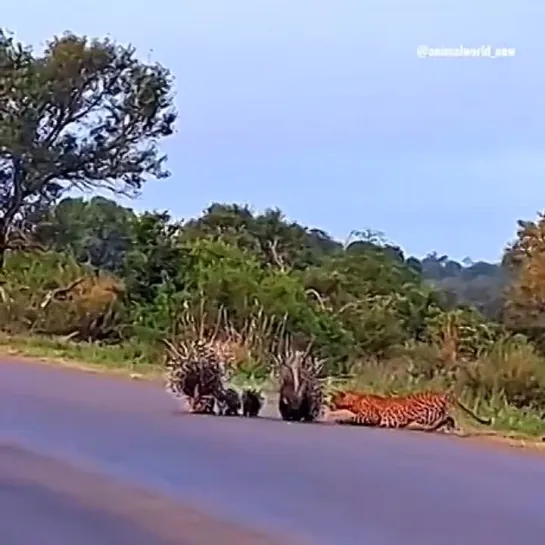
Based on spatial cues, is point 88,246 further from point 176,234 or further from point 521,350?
point 521,350

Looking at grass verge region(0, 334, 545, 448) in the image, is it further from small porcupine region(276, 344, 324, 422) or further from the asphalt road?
small porcupine region(276, 344, 324, 422)

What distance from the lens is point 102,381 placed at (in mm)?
15727

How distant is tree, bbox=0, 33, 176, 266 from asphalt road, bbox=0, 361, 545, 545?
56.0 ft

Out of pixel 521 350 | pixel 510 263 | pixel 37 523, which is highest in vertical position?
pixel 510 263

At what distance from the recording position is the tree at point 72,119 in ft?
95.0

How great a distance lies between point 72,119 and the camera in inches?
1174

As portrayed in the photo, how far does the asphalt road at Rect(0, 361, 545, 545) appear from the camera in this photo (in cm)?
743

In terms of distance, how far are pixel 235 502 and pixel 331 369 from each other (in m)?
8.99

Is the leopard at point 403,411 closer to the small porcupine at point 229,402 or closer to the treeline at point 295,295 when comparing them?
the small porcupine at point 229,402

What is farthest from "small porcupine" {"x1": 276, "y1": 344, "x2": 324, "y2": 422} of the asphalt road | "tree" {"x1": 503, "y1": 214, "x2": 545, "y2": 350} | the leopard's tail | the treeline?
"tree" {"x1": 503, "y1": 214, "x2": 545, "y2": 350}

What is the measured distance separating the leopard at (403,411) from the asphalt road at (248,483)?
0.43 m

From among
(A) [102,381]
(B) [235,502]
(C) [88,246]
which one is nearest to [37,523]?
(B) [235,502]

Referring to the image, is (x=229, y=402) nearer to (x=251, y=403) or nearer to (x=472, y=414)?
(x=251, y=403)

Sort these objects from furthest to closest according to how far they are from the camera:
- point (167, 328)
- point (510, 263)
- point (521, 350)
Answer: point (510, 263) → point (167, 328) → point (521, 350)
